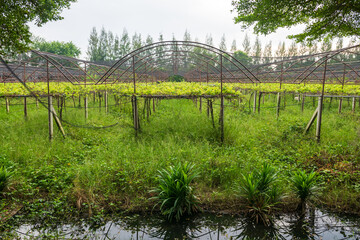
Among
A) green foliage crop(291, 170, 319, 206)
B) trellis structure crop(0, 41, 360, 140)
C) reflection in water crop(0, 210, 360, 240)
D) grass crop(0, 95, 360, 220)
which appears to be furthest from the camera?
trellis structure crop(0, 41, 360, 140)

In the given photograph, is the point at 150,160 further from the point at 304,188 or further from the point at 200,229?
the point at 304,188

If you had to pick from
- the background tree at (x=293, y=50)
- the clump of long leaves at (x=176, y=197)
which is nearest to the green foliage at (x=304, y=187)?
the clump of long leaves at (x=176, y=197)

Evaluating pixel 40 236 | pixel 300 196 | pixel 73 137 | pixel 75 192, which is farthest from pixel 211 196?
pixel 73 137

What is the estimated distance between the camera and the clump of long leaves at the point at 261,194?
497 cm

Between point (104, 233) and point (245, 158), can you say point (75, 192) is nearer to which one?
point (104, 233)

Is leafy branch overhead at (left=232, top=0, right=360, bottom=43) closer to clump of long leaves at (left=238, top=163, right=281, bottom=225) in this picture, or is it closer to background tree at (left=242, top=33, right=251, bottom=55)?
clump of long leaves at (left=238, top=163, right=281, bottom=225)

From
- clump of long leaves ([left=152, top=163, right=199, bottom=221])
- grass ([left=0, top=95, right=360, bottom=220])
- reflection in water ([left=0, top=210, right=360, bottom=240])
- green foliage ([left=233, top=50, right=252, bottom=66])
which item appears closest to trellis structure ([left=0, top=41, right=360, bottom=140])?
grass ([left=0, top=95, right=360, bottom=220])

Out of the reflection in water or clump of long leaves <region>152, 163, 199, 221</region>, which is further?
clump of long leaves <region>152, 163, 199, 221</region>

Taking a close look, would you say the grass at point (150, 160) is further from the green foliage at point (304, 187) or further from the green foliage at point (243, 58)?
the green foliage at point (243, 58)

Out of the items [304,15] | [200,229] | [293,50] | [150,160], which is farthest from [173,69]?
[293,50]

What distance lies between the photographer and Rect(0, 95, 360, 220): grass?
5535mm

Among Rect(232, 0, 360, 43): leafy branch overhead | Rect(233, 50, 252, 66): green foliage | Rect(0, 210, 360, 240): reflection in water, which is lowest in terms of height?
Rect(0, 210, 360, 240): reflection in water

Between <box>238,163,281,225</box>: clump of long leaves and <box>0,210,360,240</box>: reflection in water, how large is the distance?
218 millimetres

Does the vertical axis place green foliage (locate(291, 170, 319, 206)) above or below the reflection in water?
above
